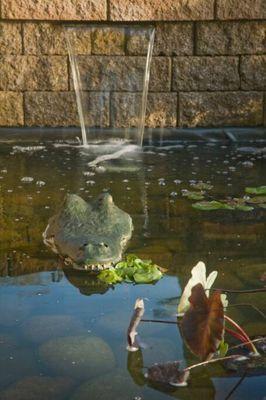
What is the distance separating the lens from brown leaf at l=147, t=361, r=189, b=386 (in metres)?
2.33

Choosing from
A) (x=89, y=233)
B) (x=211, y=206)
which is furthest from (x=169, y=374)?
(x=211, y=206)

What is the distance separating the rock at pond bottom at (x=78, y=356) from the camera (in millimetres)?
2412

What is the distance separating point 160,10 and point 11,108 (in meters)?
1.83

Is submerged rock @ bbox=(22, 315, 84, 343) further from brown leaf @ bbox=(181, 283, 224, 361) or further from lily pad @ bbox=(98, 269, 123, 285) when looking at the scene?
brown leaf @ bbox=(181, 283, 224, 361)

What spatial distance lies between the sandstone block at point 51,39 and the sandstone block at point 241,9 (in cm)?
137

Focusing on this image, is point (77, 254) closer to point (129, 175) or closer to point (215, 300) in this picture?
point (215, 300)

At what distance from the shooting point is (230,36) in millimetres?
7020

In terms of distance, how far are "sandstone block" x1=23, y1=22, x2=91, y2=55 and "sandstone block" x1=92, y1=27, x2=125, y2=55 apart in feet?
0.24

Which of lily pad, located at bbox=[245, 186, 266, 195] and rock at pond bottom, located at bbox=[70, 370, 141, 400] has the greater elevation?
rock at pond bottom, located at bbox=[70, 370, 141, 400]

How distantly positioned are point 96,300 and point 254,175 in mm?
2773

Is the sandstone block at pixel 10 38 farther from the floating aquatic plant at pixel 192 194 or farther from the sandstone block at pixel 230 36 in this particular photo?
the floating aquatic plant at pixel 192 194

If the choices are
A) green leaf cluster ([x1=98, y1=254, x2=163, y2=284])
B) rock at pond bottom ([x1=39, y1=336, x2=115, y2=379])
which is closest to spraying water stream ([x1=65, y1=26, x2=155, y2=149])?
green leaf cluster ([x1=98, y1=254, x2=163, y2=284])

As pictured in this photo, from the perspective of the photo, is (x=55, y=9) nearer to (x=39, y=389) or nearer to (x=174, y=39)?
(x=174, y=39)

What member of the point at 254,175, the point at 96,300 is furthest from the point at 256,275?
the point at 254,175
